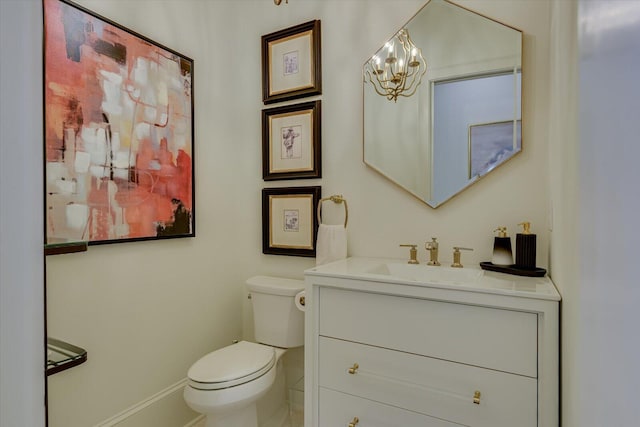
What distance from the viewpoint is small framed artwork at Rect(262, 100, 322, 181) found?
6.69 ft

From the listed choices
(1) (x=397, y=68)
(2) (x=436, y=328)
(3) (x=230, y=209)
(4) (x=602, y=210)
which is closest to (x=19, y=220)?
(4) (x=602, y=210)

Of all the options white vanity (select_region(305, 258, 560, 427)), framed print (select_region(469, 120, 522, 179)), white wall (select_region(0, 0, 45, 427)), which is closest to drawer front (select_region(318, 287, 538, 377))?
white vanity (select_region(305, 258, 560, 427))

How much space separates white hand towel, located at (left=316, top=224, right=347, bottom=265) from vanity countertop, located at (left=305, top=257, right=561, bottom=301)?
71 mm

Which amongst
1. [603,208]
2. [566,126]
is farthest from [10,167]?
[566,126]

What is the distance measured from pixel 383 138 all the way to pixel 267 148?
773 mm

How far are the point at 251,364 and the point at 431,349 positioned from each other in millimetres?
861

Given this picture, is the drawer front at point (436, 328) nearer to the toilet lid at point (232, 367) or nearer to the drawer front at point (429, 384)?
the drawer front at point (429, 384)

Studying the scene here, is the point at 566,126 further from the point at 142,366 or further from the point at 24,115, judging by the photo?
the point at 142,366

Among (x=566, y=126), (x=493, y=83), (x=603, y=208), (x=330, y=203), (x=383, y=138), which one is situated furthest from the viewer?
(x=330, y=203)

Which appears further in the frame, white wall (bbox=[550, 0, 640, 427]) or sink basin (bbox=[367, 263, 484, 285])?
sink basin (bbox=[367, 263, 484, 285])

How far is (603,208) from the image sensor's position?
21.0 inches

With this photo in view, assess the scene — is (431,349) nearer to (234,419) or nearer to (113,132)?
(234,419)

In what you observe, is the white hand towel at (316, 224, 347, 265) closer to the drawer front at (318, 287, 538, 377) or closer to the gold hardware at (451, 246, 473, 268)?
the drawer front at (318, 287, 538, 377)

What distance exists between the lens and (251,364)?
163cm
